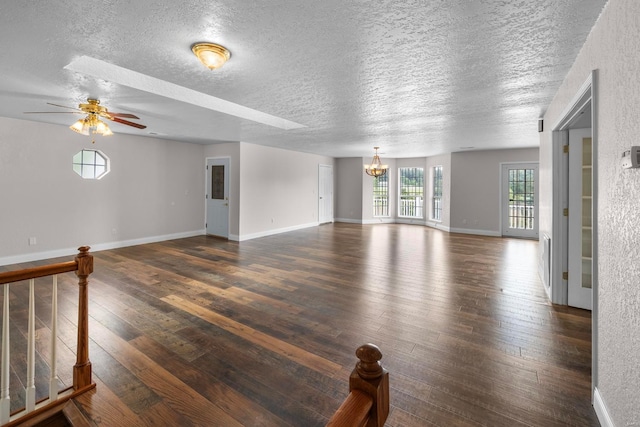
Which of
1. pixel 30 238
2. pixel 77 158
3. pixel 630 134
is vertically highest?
pixel 77 158

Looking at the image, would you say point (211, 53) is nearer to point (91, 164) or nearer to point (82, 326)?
point (82, 326)

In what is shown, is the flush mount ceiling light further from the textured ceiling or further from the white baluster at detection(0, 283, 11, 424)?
the white baluster at detection(0, 283, 11, 424)

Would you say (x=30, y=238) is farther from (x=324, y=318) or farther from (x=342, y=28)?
(x=342, y=28)

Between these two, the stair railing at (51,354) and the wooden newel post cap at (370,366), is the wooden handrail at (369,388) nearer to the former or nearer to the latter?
the wooden newel post cap at (370,366)

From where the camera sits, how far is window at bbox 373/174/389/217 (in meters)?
10.8

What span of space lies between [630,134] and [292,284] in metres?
3.59

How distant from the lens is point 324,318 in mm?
Answer: 3107

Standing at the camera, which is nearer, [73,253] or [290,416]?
[290,416]

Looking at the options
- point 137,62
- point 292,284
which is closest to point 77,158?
point 137,62

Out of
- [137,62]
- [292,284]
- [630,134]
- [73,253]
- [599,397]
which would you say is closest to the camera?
[630,134]

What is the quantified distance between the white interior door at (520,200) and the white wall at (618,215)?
693cm

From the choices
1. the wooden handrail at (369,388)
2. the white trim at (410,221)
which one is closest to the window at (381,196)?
the white trim at (410,221)

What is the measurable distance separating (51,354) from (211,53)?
2.34 m

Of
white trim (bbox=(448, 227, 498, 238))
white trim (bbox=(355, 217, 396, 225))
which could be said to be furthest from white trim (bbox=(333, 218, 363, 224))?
white trim (bbox=(448, 227, 498, 238))
